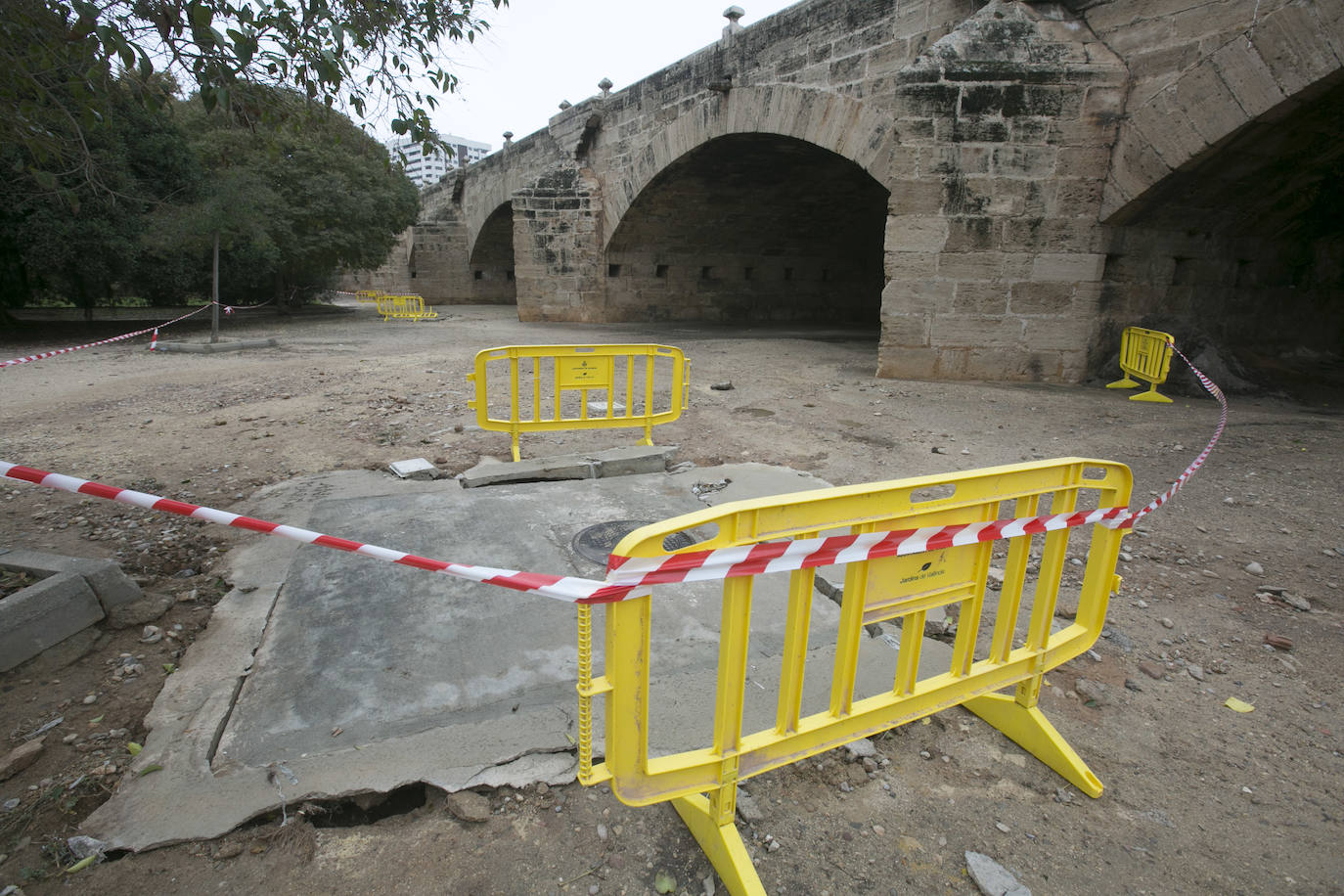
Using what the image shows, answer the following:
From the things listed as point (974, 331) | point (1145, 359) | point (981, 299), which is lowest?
point (1145, 359)

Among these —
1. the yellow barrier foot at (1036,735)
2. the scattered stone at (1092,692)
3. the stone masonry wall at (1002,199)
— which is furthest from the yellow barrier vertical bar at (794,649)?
the stone masonry wall at (1002,199)

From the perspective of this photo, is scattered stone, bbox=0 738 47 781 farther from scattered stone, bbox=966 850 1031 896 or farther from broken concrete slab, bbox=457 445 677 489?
scattered stone, bbox=966 850 1031 896

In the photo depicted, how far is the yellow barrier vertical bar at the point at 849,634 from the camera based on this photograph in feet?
5.68

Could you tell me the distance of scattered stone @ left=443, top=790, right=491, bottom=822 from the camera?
1875 mm

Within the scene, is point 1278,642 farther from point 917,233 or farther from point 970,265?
point 917,233

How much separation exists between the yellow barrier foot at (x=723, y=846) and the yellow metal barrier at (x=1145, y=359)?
23.7ft

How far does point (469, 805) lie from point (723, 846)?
0.72m

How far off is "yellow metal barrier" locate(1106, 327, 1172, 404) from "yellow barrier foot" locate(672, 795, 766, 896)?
23.7 ft

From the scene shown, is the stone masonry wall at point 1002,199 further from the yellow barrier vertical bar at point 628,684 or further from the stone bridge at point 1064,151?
the yellow barrier vertical bar at point 628,684

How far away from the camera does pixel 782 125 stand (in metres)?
10.2

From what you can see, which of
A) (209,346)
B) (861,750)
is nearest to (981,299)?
(861,750)

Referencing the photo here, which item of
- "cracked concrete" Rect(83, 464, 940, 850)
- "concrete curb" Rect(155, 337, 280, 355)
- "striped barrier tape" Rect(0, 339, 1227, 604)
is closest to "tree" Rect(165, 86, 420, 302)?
"concrete curb" Rect(155, 337, 280, 355)

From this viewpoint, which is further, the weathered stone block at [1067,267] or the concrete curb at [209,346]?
the concrete curb at [209,346]

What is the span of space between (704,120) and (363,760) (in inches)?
464
